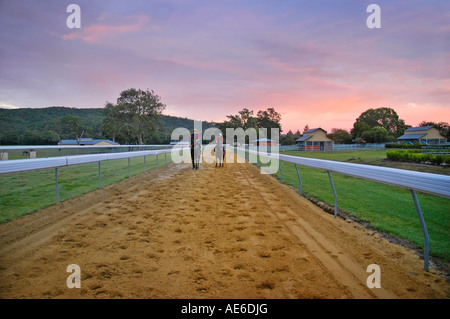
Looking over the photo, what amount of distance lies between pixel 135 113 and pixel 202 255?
7038cm

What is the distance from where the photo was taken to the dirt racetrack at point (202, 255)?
7.66 feet

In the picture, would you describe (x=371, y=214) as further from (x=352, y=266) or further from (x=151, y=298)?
(x=151, y=298)

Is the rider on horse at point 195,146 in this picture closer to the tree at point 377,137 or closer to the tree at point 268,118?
the tree at point 377,137

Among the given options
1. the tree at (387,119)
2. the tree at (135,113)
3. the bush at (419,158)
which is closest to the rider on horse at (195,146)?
the bush at (419,158)

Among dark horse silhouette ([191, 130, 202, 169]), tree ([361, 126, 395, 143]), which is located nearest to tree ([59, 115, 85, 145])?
dark horse silhouette ([191, 130, 202, 169])

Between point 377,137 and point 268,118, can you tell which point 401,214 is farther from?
point 268,118

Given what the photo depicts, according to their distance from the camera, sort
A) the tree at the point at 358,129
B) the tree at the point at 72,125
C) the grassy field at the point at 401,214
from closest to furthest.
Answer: the grassy field at the point at 401,214
the tree at the point at 358,129
the tree at the point at 72,125

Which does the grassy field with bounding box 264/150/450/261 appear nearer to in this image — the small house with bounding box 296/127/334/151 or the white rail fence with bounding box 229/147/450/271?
the white rail fence with bounding box 229/147/450/271

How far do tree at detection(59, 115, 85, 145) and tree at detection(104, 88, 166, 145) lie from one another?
30.9 metres

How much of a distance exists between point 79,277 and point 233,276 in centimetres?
158

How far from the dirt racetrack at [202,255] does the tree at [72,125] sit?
3962 inches

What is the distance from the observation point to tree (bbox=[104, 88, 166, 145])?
66375 mm

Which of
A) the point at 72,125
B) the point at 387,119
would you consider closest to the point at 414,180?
the point at 72,125

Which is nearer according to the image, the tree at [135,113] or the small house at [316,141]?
the small house at [316,141]
